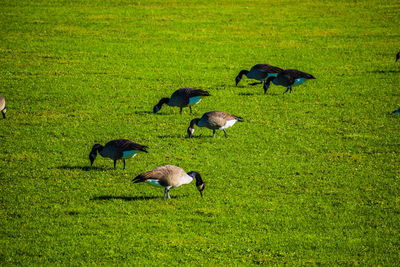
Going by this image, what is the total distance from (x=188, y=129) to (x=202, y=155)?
179 cm

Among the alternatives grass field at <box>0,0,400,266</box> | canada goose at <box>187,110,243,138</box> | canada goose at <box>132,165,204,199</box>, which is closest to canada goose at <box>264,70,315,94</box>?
grass field at <box>0,0,400,266</box>

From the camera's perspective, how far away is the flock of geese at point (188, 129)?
42.5 ft

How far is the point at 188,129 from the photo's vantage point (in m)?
18.7

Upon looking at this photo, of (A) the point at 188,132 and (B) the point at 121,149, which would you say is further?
(A) the point at 188,132

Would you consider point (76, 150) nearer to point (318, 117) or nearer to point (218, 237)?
point (218, 237)

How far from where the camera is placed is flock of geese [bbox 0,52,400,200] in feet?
42.5

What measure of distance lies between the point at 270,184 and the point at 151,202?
12.3 ft

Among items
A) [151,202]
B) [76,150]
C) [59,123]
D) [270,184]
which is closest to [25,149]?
[76,150]

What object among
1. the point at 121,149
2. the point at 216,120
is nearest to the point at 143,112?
the point at 216,120

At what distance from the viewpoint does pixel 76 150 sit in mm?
17688

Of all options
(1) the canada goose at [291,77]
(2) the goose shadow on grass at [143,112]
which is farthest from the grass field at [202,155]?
(1) the canada goose at [291,77]

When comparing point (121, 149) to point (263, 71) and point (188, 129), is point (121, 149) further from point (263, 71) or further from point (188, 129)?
point (263, 71)

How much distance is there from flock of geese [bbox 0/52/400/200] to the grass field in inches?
25.0

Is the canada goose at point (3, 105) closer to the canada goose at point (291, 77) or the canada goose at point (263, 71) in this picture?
the canada goose at point (263, 71)
